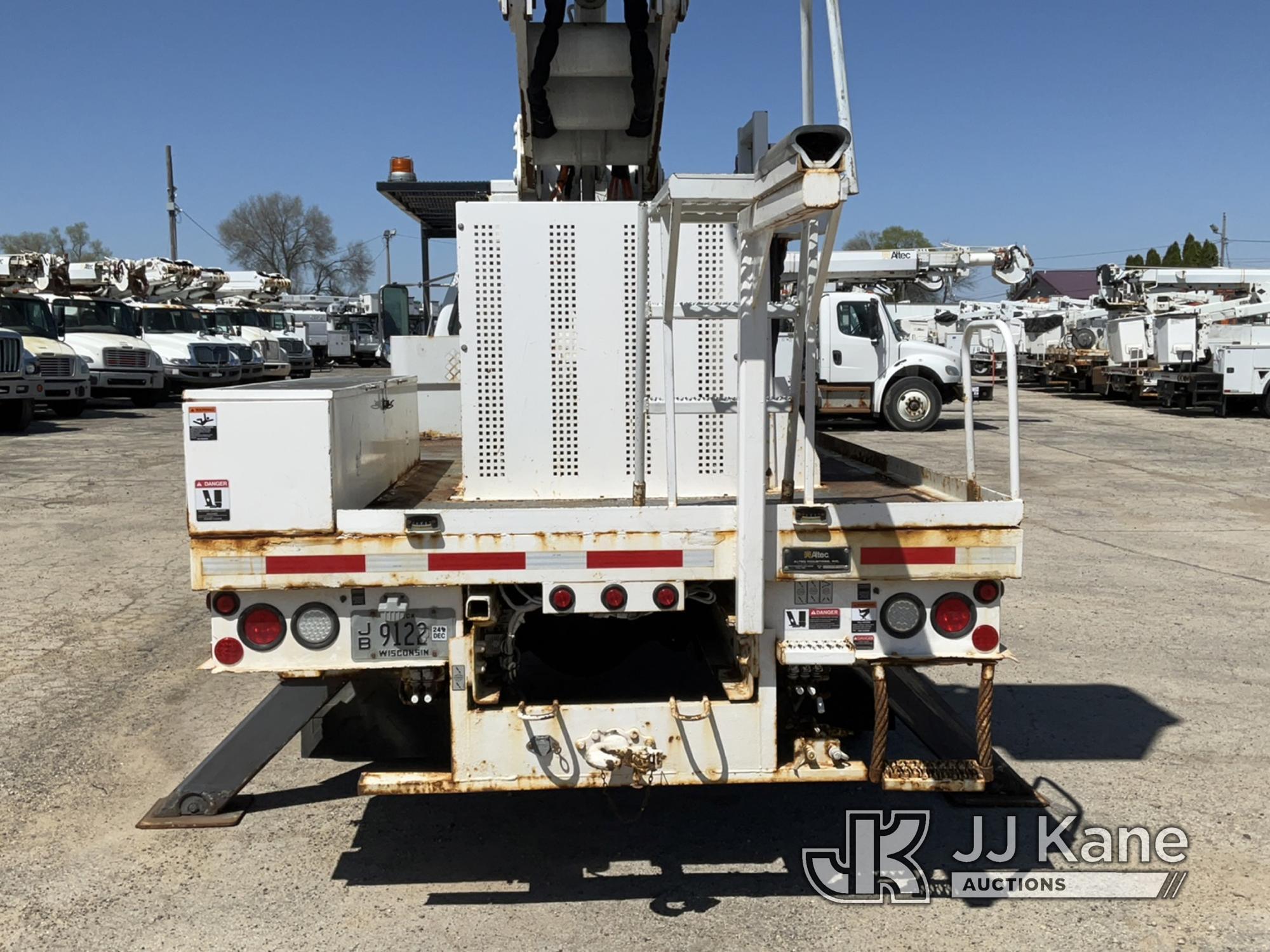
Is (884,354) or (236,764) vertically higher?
(884,354)

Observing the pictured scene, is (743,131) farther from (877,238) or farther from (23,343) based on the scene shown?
(877,238)

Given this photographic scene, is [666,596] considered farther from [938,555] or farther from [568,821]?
[568,821]

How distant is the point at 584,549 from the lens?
3.70 meters

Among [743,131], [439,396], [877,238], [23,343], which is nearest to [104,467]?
[23,343]

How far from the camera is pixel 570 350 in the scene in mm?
4348

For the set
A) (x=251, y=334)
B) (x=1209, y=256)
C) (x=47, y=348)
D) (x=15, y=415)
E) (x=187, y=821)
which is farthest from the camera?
(x=1209, y=256)

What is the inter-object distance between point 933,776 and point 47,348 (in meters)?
20.7

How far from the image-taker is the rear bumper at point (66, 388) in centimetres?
2112

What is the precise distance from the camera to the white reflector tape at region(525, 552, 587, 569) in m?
3.69

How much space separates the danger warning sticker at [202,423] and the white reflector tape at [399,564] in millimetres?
622

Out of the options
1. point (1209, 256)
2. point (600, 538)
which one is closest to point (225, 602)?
point (600, 538)

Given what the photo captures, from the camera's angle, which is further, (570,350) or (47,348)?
(47,348)

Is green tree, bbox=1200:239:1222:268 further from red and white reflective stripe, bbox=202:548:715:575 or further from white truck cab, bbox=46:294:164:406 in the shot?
red and white reflective stripe, bbox=202:548:715:575

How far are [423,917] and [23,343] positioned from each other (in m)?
19.1
